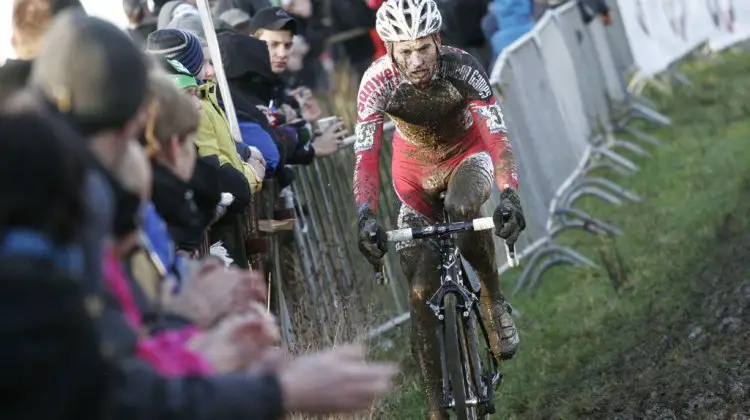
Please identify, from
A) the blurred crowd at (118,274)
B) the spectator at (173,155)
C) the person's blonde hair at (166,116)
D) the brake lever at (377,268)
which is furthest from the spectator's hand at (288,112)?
the person's blonde hair at (166,116)

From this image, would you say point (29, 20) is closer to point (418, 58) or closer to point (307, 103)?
point (418, 58)

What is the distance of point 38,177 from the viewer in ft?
7.19

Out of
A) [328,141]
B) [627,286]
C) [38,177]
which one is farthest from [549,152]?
[38,177]

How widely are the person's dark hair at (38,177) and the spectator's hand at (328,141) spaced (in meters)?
6.37

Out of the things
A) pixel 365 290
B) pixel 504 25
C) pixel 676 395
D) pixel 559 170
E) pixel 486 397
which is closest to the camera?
pixel 486 397

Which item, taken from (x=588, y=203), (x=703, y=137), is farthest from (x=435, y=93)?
(x=703, y=137)

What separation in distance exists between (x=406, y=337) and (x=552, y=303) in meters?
1.40

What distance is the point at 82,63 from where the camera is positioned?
8.63 feet

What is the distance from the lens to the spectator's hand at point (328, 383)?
101 inches

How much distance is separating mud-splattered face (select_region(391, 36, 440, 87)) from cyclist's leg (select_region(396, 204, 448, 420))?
2.72 feet

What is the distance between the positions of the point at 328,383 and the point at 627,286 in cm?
740

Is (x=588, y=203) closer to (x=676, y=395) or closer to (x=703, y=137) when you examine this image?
(x=703, y=137)

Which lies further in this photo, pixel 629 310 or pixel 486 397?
pixel 629 310

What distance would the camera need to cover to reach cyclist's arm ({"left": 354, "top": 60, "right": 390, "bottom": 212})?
681 cm
